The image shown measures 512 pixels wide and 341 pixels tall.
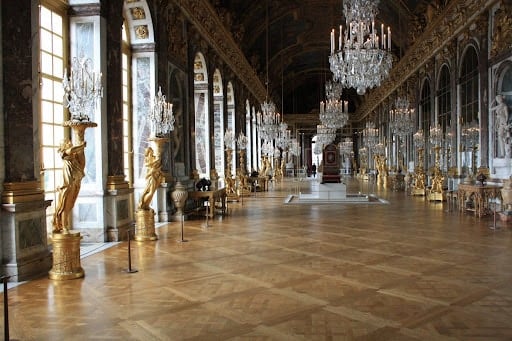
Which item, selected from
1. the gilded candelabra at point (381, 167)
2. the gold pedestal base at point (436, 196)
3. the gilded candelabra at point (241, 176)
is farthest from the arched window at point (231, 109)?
the gold pedestal base at point (436, 196)

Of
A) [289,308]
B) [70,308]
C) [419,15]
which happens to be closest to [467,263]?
[289,308]

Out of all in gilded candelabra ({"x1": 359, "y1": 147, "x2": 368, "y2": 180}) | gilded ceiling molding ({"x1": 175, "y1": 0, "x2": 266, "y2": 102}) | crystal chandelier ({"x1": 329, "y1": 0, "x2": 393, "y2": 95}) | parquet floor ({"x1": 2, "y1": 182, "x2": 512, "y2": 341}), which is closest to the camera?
parquet floor ({"x1": 2, "y1": 182, "x2": 512, "y2": 341})

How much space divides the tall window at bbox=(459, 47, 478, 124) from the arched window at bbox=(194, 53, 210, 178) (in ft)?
27.7

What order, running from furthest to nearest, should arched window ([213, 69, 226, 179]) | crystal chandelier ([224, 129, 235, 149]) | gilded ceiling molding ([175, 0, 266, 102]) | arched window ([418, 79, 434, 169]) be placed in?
1. arched window ([418, 79, 434, 169])
2. arched window ([213, 69, 226, 179])
3. crystal chandelier ([224, 129, 235, 149])
4. gilded ceiling molding ([175, 0, 266, 102])

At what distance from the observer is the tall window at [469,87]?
46.9ft

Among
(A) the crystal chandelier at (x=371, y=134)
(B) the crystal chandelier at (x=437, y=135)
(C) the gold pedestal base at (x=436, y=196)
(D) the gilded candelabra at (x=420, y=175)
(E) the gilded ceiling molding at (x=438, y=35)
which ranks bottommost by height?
(C) the gold pedestal base at (x=436, y=196)

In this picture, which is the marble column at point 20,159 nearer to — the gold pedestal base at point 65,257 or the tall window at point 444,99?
the gold pedestal base at point 65,257

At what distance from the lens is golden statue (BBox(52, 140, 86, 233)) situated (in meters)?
5.92

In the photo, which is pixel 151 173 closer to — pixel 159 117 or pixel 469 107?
pixel 159 117

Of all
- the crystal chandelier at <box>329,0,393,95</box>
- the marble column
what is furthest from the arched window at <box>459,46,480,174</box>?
the marble column

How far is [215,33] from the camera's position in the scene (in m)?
17.2

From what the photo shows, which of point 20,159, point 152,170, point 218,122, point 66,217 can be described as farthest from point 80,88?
point 218,122

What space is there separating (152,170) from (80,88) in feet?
10.4

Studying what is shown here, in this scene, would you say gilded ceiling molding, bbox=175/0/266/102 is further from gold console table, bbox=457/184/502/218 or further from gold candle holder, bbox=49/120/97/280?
gold console table, bbox=457/184/502/218
